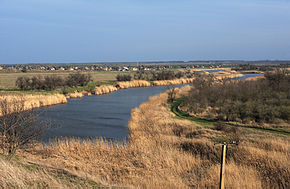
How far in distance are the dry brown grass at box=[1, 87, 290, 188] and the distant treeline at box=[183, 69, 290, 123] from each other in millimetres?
4280

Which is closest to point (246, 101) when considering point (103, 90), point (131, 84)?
point (103, 90)

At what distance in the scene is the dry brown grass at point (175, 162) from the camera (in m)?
8.38

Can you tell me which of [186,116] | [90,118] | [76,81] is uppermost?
[76,81]

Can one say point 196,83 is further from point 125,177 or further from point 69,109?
point 125,177

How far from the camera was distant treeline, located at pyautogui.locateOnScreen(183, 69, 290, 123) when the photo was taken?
1961 cm

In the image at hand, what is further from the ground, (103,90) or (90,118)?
(103,90)

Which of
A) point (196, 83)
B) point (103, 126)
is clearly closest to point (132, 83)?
point (196, 83)

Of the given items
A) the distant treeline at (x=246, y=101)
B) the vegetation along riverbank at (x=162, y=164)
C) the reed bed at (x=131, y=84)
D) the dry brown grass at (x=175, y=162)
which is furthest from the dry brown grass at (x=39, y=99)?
the reed bed at (x=131, y=84)

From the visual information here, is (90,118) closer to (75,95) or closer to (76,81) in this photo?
(75,95)

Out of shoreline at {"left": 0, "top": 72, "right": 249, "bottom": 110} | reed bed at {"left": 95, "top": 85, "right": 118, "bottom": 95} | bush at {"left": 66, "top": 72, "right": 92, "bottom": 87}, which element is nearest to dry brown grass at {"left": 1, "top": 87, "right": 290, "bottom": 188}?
shoreline at {"left": 0, "top": 72, "right": 249, "bottom": 110}

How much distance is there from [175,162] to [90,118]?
15.3 metres

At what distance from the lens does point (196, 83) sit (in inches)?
1342

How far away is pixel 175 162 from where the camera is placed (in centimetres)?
1059

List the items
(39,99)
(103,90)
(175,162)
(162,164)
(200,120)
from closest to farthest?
1. (162,164)
2. (175,162)
3. (200,120)
4. (39,99)
5. (103,90)
